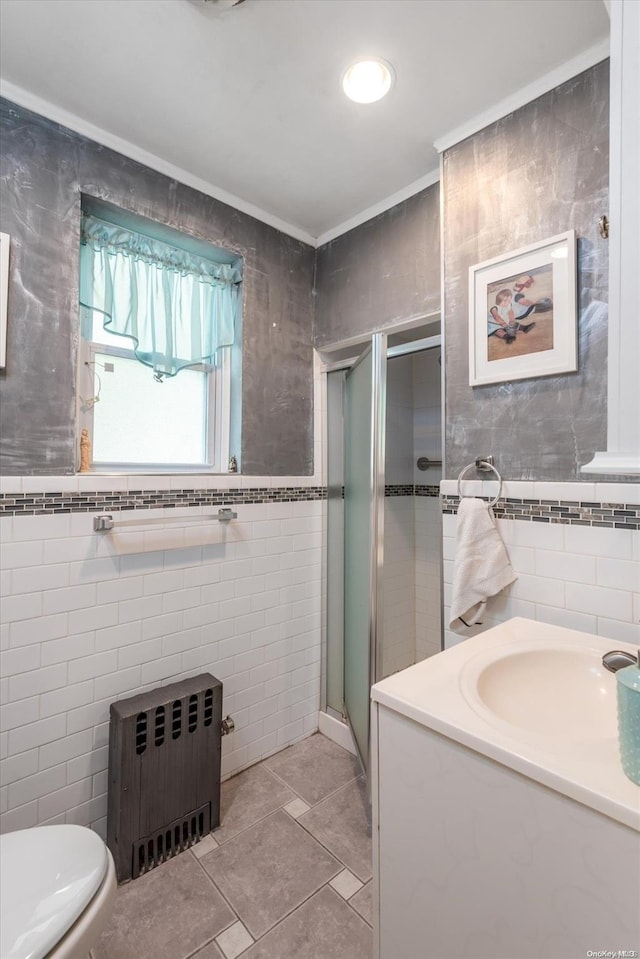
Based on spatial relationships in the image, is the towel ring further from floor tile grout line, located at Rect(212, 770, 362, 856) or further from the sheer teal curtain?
floor tile grout line, located at Rect(212, 770, 362, 856)

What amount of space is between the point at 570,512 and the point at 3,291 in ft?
5.83

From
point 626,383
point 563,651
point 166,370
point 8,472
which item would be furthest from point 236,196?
point 563,651

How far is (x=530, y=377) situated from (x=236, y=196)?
142cm

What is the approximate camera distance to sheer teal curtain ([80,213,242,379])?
153cm

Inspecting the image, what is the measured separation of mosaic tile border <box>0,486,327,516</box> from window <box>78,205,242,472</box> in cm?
15

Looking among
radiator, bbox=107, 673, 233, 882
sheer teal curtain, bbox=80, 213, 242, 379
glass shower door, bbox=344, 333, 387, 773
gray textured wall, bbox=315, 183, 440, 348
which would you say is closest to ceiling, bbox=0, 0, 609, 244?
gray textured wall, bbox=315, 183, 440, 348

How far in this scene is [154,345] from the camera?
5.40ft

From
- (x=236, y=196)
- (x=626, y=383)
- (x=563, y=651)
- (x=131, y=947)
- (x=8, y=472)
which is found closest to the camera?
(x=626, y=383)

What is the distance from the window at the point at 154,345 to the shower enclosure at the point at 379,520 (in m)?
0.57

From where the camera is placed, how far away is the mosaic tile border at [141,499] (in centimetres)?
131

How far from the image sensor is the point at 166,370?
1.68 m

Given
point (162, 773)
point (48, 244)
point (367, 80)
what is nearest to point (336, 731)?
point (162, 773)

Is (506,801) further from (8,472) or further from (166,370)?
(166,370)

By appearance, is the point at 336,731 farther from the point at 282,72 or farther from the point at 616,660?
the point at 282,72
